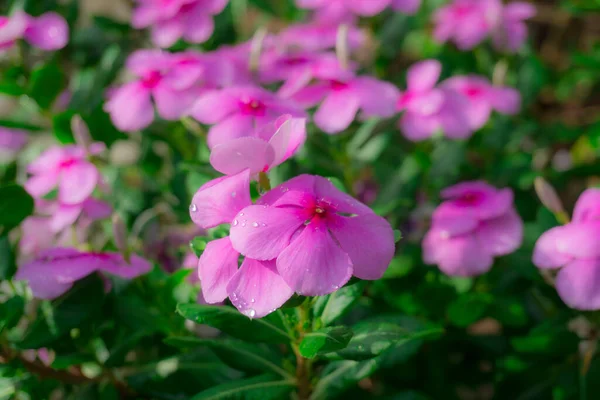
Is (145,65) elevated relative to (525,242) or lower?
elevated

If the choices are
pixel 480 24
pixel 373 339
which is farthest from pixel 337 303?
pixel 480 24

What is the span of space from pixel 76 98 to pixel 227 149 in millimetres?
777

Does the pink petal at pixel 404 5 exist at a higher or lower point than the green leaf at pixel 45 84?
higher

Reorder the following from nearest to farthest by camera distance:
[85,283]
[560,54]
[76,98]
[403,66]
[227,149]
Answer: [227,149] → [85,283] → [76,98] → [403,66] → [560,54]

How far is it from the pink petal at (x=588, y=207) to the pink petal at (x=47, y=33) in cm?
92

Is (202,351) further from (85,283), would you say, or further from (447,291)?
(447,291)

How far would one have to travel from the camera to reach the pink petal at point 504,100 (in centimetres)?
132

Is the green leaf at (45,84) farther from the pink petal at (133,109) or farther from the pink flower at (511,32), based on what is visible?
the pink flower at (511,32)

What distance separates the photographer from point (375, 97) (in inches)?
42.3

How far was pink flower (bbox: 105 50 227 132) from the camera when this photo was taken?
1061mm

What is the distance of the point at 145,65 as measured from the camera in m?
1.13

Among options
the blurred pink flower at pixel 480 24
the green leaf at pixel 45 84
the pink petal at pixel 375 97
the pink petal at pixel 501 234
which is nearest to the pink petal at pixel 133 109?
the green leaf at pixel 45 84

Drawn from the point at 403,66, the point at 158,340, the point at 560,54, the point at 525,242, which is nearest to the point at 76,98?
the point at 158,340

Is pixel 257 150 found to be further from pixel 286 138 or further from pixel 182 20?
pixel 182 20
